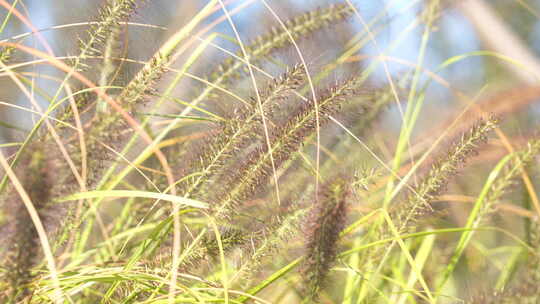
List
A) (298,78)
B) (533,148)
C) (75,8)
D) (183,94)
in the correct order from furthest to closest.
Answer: (183,94), (75,8), (533,148), (298,78)

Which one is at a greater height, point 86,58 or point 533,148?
point 86,58

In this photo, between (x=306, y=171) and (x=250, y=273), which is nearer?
(x=250, y=273)

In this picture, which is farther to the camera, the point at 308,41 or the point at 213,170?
the point at 308,41

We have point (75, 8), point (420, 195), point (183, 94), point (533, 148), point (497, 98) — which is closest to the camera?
point (420, 195)

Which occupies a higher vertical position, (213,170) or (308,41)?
(308,41)

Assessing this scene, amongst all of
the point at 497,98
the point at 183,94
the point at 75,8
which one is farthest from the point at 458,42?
the point at 75,8

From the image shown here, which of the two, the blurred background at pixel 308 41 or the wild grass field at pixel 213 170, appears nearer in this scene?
the wild grass field at pixel 213 170

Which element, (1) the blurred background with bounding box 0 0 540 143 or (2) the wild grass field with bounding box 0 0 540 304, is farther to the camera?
(1) the blurred background with bounding box 0 0 540 143

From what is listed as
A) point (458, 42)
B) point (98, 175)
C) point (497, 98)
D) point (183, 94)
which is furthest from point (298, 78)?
point (458, 42)

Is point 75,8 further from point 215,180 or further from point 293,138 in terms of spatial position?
point 293,138

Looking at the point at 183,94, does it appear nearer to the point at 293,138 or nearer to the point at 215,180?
the point at 215,180
